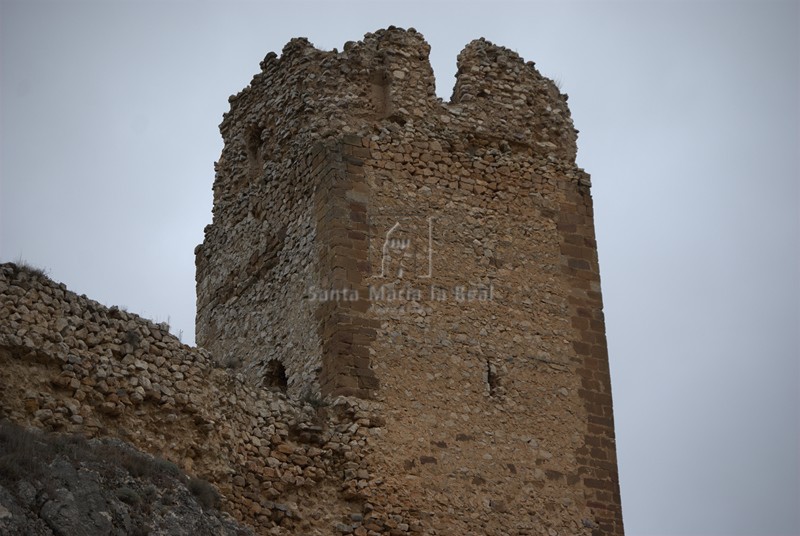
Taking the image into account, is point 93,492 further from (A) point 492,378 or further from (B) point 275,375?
(A) point 492,378

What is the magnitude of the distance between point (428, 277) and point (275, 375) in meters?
1.87

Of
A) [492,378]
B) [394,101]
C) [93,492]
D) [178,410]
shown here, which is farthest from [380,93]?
[93,492]

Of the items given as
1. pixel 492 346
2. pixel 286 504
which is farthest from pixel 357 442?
pixel 492 346

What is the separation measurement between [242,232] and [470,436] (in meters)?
3.82

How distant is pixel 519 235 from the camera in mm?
16750

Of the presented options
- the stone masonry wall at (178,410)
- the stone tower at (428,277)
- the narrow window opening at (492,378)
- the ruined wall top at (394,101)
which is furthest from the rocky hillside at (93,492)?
the ruined wall top at (394,101)

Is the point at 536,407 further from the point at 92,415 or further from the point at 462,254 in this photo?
the point at 92,415

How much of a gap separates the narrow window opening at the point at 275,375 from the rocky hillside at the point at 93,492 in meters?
2.85

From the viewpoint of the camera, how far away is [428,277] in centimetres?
1597

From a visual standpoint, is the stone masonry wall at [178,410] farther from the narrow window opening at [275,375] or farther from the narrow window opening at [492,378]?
the narrow window opening at [492,378]

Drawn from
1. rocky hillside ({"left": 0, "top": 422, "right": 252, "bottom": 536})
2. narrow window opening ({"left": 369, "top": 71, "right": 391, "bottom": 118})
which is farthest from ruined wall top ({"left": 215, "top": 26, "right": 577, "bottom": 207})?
rocky hillside ({"left": 0, "top": 422, "right": 252, "bottom": 536})

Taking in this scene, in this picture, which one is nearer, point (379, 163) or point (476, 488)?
point (476, 488)

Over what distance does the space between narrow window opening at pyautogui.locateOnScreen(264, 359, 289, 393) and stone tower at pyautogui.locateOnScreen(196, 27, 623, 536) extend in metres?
0.04

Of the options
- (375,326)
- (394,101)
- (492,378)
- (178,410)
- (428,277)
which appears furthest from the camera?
(394,101)
